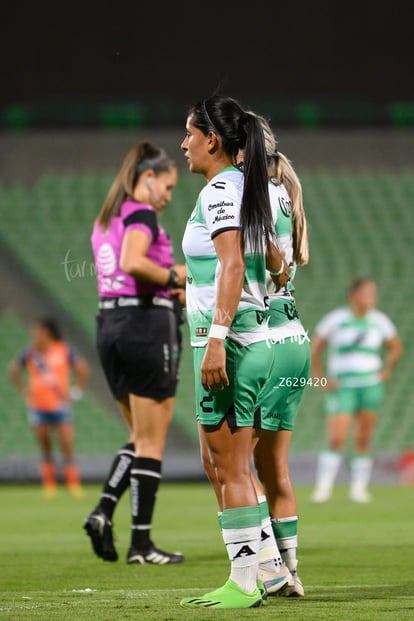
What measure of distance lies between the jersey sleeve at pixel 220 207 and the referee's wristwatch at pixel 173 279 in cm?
209

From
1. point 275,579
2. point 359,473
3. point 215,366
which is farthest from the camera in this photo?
point 359,473

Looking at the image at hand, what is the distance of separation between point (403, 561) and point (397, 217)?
43.4 ft

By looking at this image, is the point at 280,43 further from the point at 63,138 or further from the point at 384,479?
the point at 384,479

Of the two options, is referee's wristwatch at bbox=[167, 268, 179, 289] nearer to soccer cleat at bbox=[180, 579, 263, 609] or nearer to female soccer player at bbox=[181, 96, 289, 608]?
female soccer player at bbox=[181, 96, 289, 608]

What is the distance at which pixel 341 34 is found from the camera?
21609mm

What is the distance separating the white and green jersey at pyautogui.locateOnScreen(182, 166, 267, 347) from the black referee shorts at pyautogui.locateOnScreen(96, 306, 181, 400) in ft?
6.41

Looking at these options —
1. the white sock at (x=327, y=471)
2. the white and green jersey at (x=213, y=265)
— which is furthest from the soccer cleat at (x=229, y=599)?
the white sock at (x=327, y=471)

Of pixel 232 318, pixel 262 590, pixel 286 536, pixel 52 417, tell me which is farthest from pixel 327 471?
pixel 232 318

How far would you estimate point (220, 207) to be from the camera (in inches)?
183

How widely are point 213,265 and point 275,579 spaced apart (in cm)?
141

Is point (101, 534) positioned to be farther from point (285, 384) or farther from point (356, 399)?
point (356, 399)

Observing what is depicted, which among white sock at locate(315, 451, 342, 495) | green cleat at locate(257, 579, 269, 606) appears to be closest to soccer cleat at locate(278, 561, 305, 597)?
green cleat at locate(257, 579, 269, 606)

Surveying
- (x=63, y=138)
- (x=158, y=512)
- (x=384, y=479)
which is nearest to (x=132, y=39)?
(x=63, y=138)

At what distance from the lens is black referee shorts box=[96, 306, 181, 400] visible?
6.80 metres
